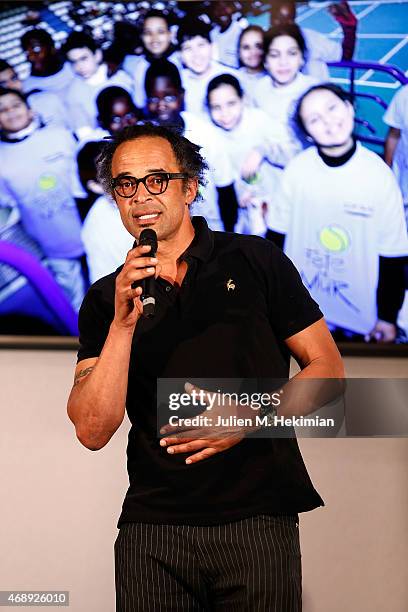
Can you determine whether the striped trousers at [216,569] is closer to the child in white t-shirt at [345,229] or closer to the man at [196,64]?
the child in white t-shirt at [345,229]

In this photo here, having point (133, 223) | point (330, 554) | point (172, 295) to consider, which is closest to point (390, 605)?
point (330, 554)

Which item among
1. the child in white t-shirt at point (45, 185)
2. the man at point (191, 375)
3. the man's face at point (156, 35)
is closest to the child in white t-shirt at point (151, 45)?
the man's face at point (156, 35)

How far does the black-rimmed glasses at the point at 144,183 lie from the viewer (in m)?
1.47

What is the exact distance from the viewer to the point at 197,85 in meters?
2.21

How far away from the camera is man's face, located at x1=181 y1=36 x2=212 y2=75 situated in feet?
7.24

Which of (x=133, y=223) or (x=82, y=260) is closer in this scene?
(x=133, y=223)

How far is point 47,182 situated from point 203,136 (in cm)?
43

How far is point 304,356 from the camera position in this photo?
1.50 metres

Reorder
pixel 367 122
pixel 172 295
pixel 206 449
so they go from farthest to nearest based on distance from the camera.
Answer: pixel 367 122 → pixel 172 295 → pixel 206 449

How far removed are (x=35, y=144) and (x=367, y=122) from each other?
0.86 meters

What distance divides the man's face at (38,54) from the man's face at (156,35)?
10.4 inches

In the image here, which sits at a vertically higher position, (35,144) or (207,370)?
(35,144)

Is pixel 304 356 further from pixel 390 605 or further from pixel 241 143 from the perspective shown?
pixel 390 605

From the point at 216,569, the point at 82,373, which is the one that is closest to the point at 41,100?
the point at 82,373
